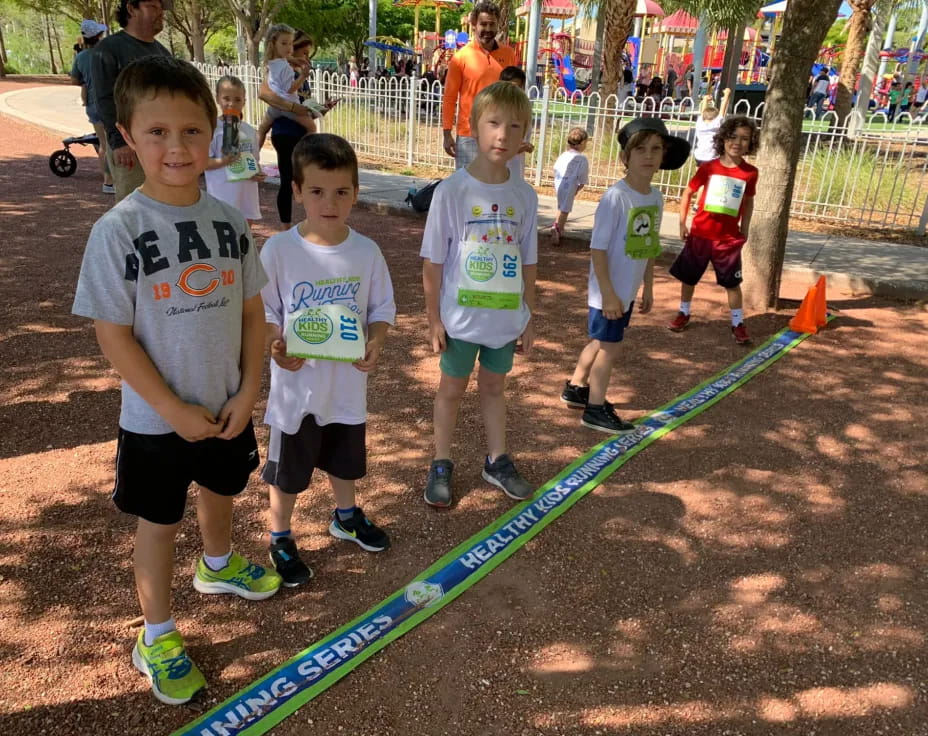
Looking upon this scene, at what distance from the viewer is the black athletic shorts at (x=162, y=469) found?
82.5 inches

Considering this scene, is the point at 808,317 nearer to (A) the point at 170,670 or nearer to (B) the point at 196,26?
(A) the point at 170,670

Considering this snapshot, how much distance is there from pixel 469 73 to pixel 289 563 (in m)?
5.44

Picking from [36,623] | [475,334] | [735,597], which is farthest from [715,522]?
[36,623]

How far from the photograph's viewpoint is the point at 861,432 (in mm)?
4414

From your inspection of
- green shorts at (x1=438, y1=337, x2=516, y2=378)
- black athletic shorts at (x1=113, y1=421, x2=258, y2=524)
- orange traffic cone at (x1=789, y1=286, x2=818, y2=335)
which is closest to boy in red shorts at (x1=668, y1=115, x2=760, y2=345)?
orange traffic cone at (x1=789, y1=286, x2=818, y2=335)

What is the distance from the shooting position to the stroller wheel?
1086 cm

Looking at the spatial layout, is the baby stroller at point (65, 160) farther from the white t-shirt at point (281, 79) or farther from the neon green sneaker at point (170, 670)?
the neon green sneaker at point (170, 670)

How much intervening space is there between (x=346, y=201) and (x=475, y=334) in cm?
91

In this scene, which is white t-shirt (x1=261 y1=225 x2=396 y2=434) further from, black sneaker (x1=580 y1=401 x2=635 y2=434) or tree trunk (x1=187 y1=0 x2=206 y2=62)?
tree trunk (x1=187 y1=0 x2=206 y2=62)

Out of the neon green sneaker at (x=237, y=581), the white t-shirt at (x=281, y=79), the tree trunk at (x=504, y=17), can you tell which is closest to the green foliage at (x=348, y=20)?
the tree trunk at (x=504, y=17)

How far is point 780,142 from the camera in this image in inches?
245

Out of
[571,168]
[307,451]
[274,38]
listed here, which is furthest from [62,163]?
[307,451]

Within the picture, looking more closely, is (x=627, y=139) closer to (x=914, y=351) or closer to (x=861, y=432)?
(x=861, y=432)

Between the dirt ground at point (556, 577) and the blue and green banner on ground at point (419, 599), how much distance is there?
5cm
